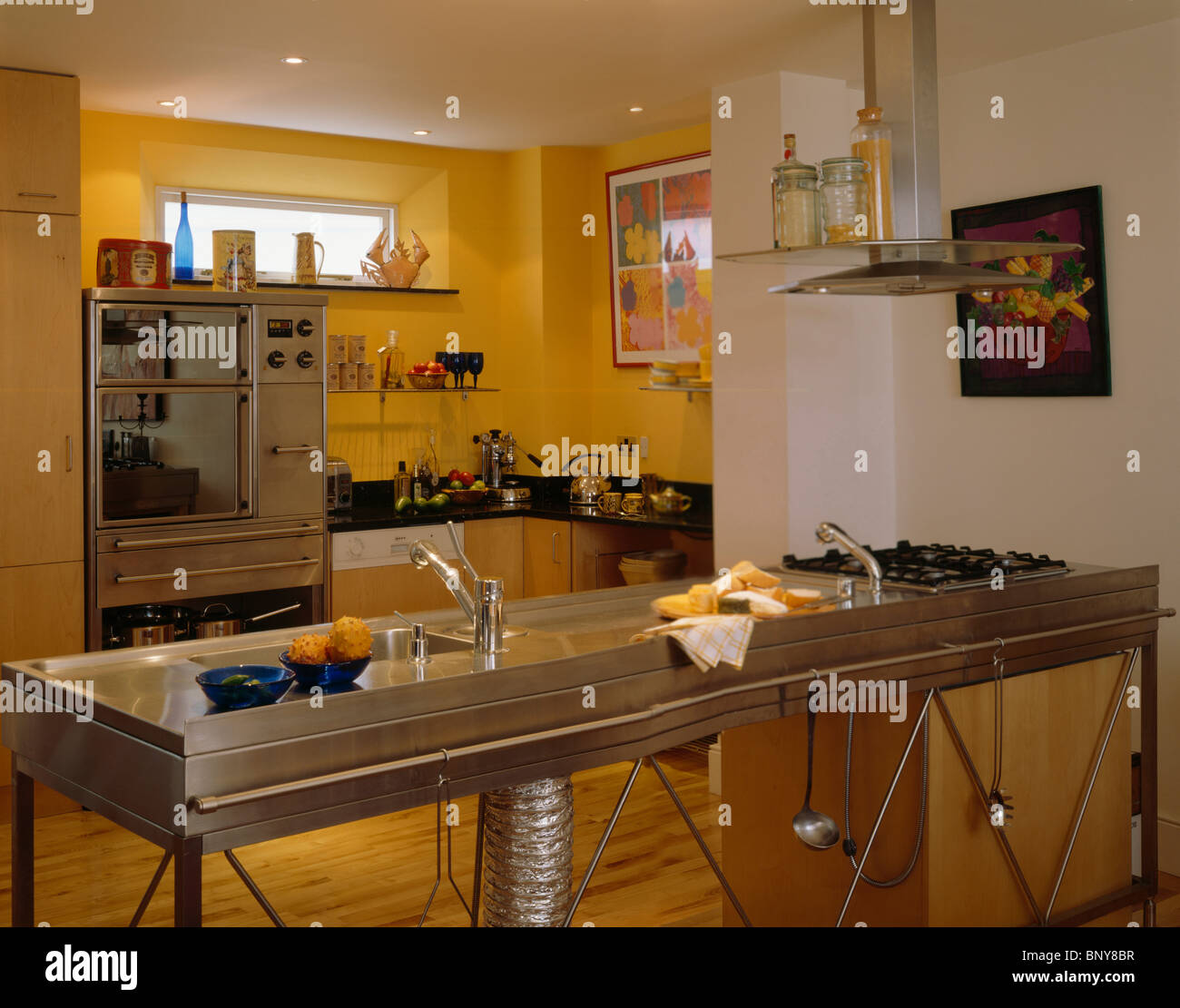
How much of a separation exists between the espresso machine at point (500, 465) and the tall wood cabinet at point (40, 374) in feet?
6.55

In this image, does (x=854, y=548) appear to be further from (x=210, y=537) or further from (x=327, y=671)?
(x=210, y=537)

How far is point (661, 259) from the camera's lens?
5457mm

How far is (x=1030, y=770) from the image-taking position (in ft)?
10.4

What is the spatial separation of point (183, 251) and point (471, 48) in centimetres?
179

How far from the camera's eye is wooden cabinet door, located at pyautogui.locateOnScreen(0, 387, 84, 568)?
4211mm

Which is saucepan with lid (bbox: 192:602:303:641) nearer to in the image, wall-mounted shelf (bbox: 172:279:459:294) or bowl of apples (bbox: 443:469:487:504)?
bowl of apples (bbox: 443:469:487:504)

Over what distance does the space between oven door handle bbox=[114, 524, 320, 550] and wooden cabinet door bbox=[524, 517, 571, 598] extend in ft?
3.35

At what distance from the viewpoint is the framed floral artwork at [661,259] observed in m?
5.25

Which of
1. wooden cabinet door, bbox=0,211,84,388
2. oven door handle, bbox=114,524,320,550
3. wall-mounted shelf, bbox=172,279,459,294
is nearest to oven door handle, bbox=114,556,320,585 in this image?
oven door handle, bbox=114,524,320,550

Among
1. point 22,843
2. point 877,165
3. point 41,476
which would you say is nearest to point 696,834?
point 22,843

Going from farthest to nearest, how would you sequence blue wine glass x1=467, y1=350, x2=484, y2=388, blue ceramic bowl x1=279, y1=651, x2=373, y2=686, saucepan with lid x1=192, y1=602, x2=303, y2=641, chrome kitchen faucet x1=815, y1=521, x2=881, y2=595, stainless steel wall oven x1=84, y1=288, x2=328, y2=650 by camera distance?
1. blue wine glass x1=467, y1=350, x2=484, y2=388
2. saucepan with lid x1=192, y1=602, x2=303, y2=641
3. stainless steel wall oven x1=84, y1=288, x2=328, y2=650
4. chrome kitchen faucet x1=815, y1=521, x2=881, y2=595
5. blue ceramic bowl x1=279, y1=651, x2=373, y2=686
